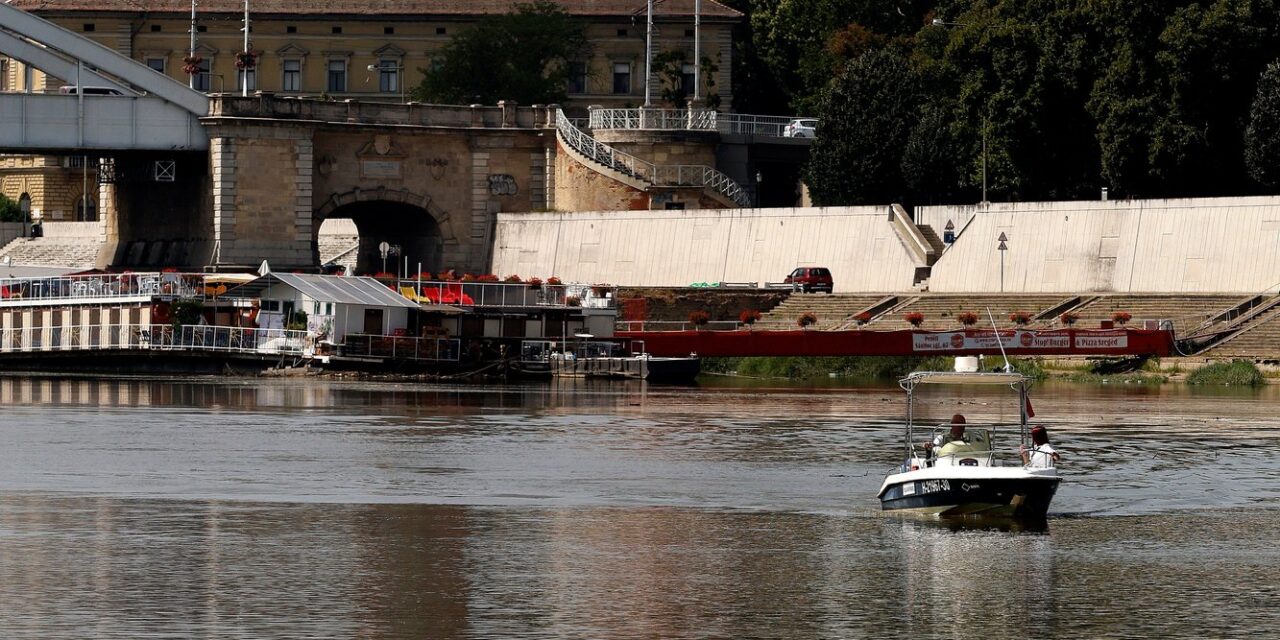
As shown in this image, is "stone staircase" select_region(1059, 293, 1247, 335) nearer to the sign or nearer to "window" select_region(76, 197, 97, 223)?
the sign

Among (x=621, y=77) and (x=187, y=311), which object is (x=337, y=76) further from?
(x=187, y=311)

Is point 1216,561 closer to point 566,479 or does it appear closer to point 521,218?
A: point 566,479

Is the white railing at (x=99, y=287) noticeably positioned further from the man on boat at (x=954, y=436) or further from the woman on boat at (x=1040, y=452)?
the woman on boat at (x=1040, y=452)

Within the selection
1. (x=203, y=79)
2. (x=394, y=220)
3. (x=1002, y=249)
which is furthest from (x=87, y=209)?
(x=1002, y=249)

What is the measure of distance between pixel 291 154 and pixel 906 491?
7654cm

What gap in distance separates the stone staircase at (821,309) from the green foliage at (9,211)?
76.4m

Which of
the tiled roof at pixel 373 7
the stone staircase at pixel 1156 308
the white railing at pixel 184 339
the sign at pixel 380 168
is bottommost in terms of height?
the white railing at pixel 184 339

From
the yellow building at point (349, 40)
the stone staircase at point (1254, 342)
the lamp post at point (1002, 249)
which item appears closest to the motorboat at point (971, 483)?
the stone staircase at point (1254, 342)

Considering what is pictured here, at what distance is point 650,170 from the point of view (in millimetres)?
113250

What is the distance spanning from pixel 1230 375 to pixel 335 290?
31818 millimetres

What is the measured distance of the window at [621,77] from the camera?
15450 centimetres

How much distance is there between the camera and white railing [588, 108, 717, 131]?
115 m

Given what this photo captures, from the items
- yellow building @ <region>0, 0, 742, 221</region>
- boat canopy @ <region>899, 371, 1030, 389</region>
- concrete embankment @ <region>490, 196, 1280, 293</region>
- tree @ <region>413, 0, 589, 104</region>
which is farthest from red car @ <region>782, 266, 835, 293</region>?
boat canopy @ <region>899, 371, 1030, 389</region>

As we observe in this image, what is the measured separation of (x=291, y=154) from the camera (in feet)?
372
